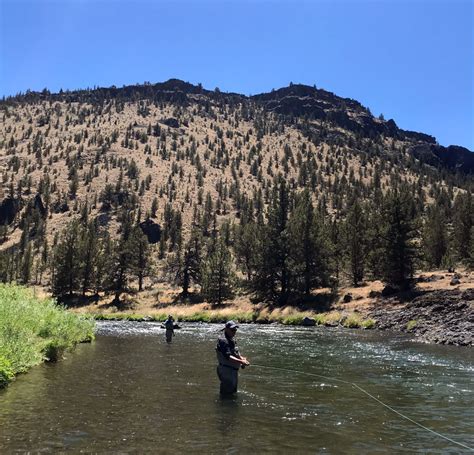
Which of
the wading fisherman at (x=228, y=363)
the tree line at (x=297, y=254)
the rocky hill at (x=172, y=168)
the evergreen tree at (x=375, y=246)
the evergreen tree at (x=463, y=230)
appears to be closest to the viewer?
the wading fisherman at (x=228, y=363)

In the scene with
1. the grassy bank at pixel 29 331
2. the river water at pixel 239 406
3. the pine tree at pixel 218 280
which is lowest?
the river water at pixel 239 406

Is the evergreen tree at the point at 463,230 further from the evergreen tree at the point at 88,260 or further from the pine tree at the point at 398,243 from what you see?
the evergreen tree at the point at 88,260

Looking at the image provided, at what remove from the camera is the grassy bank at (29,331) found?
50.7ft

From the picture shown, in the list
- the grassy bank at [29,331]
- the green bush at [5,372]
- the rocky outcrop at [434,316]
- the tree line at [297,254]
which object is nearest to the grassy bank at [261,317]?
the rocky outcrop at [434,316]

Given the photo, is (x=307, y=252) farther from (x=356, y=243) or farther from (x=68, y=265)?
(x=68, y=265)

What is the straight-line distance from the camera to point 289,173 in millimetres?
168750

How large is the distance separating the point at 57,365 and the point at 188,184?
137080 mm

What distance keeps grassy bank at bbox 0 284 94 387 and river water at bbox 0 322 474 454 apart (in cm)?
65

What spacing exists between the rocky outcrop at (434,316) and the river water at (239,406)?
922 cm

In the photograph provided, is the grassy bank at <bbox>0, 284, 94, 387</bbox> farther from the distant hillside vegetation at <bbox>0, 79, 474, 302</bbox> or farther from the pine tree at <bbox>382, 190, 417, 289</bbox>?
the distant hillside vegetation at <bbox>0, 79, 474, 302</bbox>

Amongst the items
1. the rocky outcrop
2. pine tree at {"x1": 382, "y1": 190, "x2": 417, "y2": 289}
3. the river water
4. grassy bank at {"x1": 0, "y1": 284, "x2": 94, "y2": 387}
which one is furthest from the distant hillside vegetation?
grassy bank at {"x1": 0, "y1": 284, "x2": 94, "y2": 387}

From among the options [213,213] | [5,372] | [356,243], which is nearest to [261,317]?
[356,243]

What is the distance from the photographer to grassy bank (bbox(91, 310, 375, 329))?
45.7m

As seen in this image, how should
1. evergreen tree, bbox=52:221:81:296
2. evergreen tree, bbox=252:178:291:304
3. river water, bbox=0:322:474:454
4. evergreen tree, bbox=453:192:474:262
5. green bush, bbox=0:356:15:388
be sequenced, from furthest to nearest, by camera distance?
1. evergreen tree, bbox=52:221:81:296
2. evergreen tree, bbox=453:192:474:262
3. evergreen tree, bbox=252:178:291:304
4. green bush, bbox=0:356:15:388
5. river water, bbox=0:322:474:454
